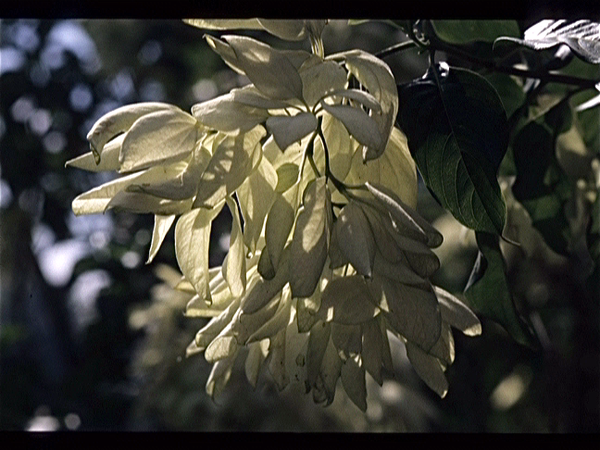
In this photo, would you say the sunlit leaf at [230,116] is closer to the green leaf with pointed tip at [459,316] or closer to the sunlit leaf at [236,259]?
the sunlit leaf at [236,259]

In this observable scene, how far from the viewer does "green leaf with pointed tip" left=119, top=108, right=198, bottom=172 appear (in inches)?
21.3

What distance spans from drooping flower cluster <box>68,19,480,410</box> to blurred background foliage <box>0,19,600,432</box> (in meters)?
1.15

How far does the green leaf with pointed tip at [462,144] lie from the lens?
2.03 feet

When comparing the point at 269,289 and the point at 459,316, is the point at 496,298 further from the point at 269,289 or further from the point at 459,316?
the point at 269,289

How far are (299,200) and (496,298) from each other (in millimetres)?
314

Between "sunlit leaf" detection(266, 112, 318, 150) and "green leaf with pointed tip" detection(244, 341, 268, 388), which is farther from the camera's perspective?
"green leaf with pointed tip" detection(244, 341, 268, 388)

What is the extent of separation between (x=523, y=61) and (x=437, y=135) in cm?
38

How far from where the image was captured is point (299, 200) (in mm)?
557

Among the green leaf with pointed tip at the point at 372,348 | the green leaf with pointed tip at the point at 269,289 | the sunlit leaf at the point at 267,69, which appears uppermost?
the sunlit leaf at the point at 267,69

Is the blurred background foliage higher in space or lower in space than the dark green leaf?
lower

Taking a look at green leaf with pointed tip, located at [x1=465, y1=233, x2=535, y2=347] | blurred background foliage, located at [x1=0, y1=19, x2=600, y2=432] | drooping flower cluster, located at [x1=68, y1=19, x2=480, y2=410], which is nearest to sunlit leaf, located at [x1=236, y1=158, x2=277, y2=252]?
drooping flower cluster, located at [x1=68, y1=19, x2=480, y2=410]

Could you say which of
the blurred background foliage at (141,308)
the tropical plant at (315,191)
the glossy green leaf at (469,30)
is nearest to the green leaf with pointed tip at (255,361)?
the tropical plant at (315,191)

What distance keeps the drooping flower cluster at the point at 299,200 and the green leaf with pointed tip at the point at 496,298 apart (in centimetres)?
22

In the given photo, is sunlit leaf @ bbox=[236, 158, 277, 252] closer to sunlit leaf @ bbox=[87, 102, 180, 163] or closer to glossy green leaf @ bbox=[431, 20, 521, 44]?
sunlit leaf @ bbox=[87, 102, 180, 163]
